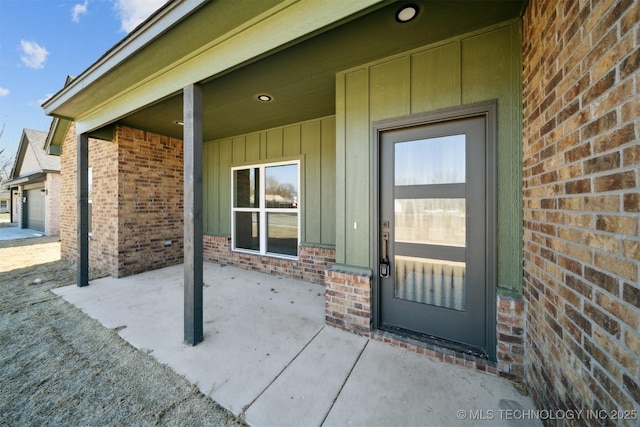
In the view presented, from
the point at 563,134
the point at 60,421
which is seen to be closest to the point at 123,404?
the point at 60,421

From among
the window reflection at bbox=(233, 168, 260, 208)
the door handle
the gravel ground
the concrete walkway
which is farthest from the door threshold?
the concrete walkway

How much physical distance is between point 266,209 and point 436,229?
3.45 meters

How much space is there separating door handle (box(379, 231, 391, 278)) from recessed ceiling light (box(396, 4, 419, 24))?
1.87 m

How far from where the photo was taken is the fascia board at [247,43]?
178 cm

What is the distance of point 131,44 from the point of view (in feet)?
8.28

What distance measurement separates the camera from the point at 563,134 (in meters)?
1.32

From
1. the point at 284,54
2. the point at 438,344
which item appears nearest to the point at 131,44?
the point at 284,54

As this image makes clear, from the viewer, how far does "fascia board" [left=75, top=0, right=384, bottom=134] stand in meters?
1.78

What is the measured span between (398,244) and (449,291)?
2.07ft

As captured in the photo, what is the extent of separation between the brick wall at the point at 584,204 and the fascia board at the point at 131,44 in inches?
99.0

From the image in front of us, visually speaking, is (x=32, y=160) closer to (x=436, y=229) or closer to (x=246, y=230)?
(x=246, y=230)

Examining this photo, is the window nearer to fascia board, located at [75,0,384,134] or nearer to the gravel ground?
fascia board, located at [75,0,384,134]

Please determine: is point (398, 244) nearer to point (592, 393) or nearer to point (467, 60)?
point (592, 393)

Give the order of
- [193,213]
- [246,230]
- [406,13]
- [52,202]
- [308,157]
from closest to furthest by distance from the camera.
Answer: [406,13]
[193,213]
[308,157]
[246,230]
[52,202]
